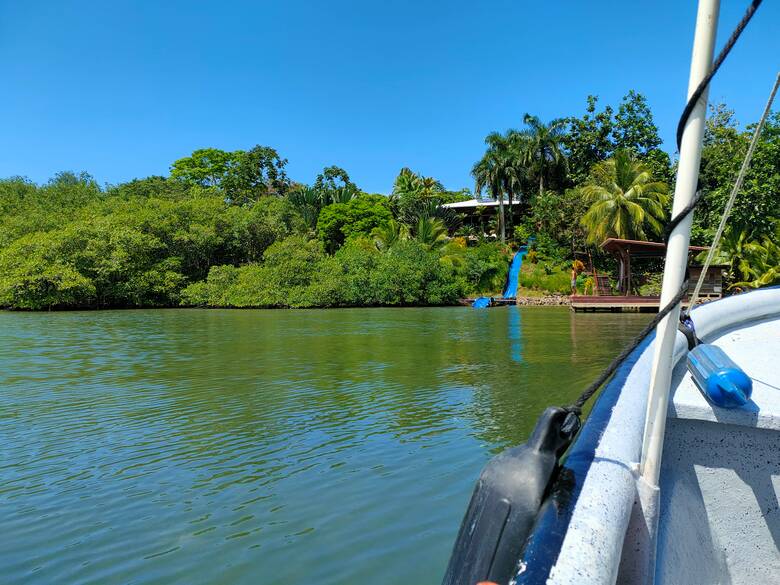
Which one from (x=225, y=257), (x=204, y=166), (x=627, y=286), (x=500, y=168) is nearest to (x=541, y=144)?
(x=500, y=168)

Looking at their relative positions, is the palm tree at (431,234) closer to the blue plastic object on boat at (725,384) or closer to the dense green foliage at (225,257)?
the dense green foliage at (225,257)

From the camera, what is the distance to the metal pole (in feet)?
4.19

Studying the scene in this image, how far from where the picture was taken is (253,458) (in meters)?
5.02

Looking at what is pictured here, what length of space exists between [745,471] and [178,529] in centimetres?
320

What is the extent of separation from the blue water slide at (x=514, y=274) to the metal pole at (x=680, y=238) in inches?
1264

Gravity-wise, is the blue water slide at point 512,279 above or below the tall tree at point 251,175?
below

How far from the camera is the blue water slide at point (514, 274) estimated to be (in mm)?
34969

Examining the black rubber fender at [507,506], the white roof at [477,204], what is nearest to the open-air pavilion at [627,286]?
the white roof at [477,204]

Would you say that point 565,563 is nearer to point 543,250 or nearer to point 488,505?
point 488,505

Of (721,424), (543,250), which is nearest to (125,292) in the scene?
(543,250)

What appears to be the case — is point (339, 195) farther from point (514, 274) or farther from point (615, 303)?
point (615, 303)

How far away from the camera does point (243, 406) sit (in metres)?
6.98

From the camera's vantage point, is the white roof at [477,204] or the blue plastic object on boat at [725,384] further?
the white roof at [477,204]

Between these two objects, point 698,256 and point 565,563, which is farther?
point 698,256
